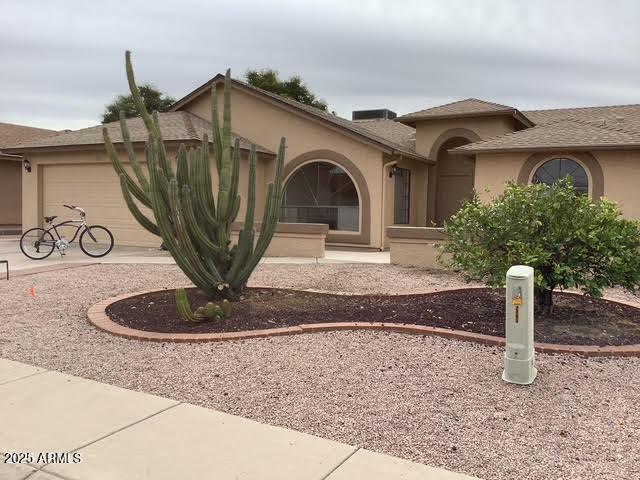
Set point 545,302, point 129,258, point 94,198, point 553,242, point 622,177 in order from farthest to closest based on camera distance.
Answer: point 94,198 < point 622,177 < point 129,258 < point 545,302 < point 553,242

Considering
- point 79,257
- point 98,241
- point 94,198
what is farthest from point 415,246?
point 94,198

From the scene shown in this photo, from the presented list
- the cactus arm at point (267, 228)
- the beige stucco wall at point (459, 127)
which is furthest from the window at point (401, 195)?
the cactus arm at point (267, 228)

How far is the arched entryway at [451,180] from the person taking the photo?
20891 mm

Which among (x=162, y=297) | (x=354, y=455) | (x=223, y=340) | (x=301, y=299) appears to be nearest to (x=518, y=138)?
(x=301, y=299)

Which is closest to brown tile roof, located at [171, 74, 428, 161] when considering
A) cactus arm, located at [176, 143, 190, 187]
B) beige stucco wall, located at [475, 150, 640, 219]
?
beige stucco wall, located at [475, 150, 640, 219]

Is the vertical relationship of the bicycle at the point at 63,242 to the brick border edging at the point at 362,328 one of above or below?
above

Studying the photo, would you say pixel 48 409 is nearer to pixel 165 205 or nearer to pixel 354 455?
pixel 354 455

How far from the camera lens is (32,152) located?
18.6 m

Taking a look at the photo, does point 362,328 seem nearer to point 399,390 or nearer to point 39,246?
point 399,390

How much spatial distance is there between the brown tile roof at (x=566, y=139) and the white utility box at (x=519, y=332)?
11270 mm

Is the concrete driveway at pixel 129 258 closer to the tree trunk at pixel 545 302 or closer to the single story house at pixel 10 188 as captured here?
the tree trunk at pixel 545 302

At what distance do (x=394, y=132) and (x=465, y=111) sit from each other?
4.15 meters

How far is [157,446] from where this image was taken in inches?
146

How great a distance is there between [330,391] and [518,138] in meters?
13.6
